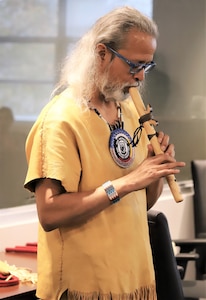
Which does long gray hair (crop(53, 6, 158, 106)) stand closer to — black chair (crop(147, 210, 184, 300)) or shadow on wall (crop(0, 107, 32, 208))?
black chair (crop(147, 210, 184, 300))

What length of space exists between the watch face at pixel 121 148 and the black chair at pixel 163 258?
1.28ft

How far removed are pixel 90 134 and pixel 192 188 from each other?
2.35 m

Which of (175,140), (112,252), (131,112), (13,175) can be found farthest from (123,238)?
(175,140)

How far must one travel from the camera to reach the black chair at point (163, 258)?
6.31 ft

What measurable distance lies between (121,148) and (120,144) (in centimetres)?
1

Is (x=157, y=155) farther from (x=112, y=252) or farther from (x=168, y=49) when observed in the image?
(x=168, y=49)

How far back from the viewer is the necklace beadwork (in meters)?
1.54

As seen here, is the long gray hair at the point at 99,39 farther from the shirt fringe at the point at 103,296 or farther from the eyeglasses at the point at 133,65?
the shirt fringe at the point at 103,296

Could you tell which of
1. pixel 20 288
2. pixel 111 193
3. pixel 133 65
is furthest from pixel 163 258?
pixel 133 65

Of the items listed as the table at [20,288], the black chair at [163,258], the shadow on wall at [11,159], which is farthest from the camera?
the shadow on wall at [11,159]

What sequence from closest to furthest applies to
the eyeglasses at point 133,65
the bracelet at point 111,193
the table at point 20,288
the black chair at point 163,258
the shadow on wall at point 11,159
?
the bracelet at point 111,193 → the eyeglasses at point 133,65 → the table at point 20,288 → the black chair at point 163,258 → the shadow on wall at point 11,159

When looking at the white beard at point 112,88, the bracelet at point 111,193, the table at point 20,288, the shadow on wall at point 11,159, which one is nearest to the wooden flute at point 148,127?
the white beard at point 112,88

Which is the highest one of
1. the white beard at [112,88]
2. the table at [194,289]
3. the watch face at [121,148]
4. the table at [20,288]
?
the white beard at [112,88]

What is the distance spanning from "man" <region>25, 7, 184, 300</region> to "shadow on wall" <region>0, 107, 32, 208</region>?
868 mm
